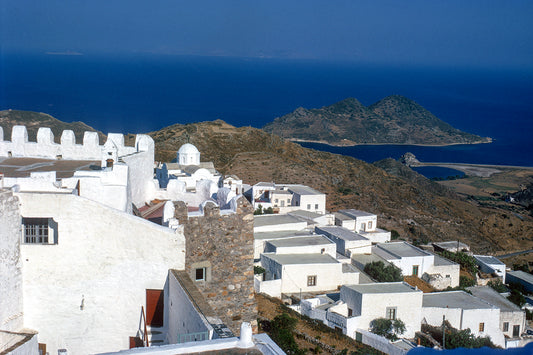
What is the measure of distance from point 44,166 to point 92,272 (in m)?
4.37

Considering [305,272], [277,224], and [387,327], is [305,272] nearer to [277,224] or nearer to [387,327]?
[387,327]

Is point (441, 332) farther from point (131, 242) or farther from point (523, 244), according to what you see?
point (523, 244)

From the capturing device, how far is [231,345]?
5.54 metres

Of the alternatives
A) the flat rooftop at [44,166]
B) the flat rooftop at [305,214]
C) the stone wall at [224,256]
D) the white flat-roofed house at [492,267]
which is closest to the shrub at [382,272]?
the flat rooftop at [305,214]

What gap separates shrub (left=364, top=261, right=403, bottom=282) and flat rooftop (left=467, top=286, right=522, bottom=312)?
414 cm

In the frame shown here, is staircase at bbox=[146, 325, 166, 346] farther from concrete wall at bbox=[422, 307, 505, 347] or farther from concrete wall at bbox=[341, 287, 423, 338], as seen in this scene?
concrete wall at bbox=[422, 307, 505, 347]

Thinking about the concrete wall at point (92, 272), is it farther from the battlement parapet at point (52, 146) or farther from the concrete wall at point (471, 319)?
the concrete wall at point (471, 319)

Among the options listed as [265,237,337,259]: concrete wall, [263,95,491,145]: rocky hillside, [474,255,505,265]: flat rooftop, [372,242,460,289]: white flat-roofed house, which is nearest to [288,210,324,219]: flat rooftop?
[372,242,460,289]: white flat-roofed house

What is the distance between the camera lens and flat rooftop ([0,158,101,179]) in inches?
414

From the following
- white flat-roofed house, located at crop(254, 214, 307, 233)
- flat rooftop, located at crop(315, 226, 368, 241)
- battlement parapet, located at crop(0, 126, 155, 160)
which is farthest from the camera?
flat rooftop, located at crop(315, 226, 368, 241)

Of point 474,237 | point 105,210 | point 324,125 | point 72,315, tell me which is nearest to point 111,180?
point 105,210

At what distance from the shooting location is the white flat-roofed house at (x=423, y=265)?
1140 inches

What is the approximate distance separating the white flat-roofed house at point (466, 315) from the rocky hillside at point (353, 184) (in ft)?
64.3

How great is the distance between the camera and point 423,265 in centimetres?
2952
